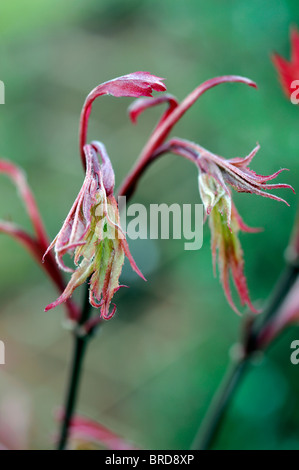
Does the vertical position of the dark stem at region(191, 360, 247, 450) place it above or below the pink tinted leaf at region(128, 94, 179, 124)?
below

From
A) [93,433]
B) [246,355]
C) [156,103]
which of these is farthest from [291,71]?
[93,433]

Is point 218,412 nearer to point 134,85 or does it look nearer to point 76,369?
point 76,369

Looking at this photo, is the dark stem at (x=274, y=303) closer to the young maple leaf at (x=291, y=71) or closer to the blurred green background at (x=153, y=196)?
the young maple leaf at (x=291, y=71)

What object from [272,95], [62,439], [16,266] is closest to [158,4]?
[272,95]

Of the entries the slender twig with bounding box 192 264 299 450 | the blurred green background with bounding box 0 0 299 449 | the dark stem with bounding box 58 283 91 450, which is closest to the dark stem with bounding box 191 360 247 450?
the slender twig with bounding box 192 264 299 450

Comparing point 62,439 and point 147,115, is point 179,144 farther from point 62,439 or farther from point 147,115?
point 147,115

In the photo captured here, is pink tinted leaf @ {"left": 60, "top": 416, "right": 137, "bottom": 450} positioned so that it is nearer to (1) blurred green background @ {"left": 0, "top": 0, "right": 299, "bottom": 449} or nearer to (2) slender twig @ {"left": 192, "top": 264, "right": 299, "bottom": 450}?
(2) slender twig @ {"left": 192, "top": 264, "right": 299, "bottom": 450}

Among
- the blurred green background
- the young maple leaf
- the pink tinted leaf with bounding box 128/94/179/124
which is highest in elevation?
the young maple leaf

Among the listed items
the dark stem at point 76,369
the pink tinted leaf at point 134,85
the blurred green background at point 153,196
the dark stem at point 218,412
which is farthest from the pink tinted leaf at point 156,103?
the blurred green background at point 153,196

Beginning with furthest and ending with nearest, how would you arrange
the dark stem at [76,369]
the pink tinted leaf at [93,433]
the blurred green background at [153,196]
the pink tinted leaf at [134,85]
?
the blurred green background at [153,196] < the pink tinted leaf at [93,433] < the dark stem at [76,369] < the pink tinted leaf at [134,85]

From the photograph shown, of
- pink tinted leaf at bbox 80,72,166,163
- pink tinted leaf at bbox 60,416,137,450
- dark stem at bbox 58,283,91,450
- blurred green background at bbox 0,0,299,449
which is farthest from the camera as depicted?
blurred green background at bbox 0,0,299,449
